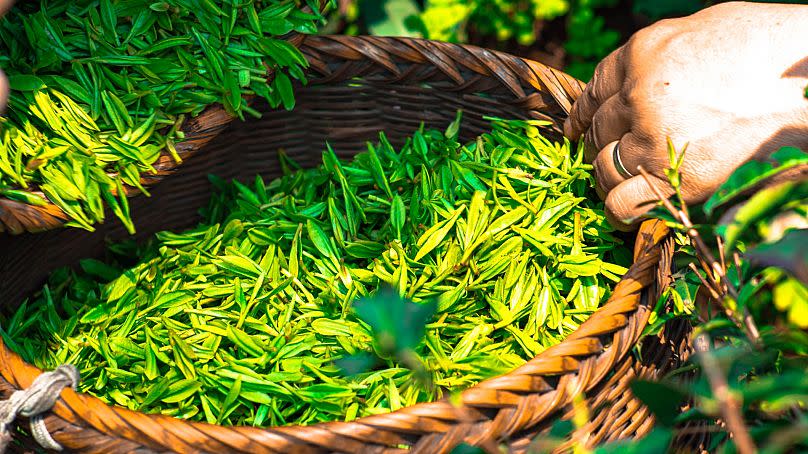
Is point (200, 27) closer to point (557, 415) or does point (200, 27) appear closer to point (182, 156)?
point (182, 156)

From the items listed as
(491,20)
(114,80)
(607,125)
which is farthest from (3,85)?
(491,20)

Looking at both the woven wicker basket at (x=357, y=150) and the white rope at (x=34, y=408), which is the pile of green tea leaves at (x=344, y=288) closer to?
the woven wicker basket at (x=357, y=150)

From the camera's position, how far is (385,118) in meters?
1.42

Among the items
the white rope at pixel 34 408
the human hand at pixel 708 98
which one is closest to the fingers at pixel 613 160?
the human hand at pixel 708 98

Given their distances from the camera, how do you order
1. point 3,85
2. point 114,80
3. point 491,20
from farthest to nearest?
point 491,20 < point 114,80 < point 3,85

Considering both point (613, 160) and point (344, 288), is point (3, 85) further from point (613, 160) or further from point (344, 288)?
point (613, 160)

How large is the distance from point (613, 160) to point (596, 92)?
126mm

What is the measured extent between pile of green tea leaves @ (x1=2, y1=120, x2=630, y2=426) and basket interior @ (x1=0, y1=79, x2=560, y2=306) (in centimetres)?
5

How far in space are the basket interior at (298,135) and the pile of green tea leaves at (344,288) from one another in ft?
0.16

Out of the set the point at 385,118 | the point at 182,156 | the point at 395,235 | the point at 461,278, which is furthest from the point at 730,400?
the point at 385,118

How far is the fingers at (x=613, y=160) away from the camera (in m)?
1.02

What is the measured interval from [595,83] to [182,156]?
62 cm

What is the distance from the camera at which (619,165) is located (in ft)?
3.47

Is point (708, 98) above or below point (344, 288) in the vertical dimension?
above
